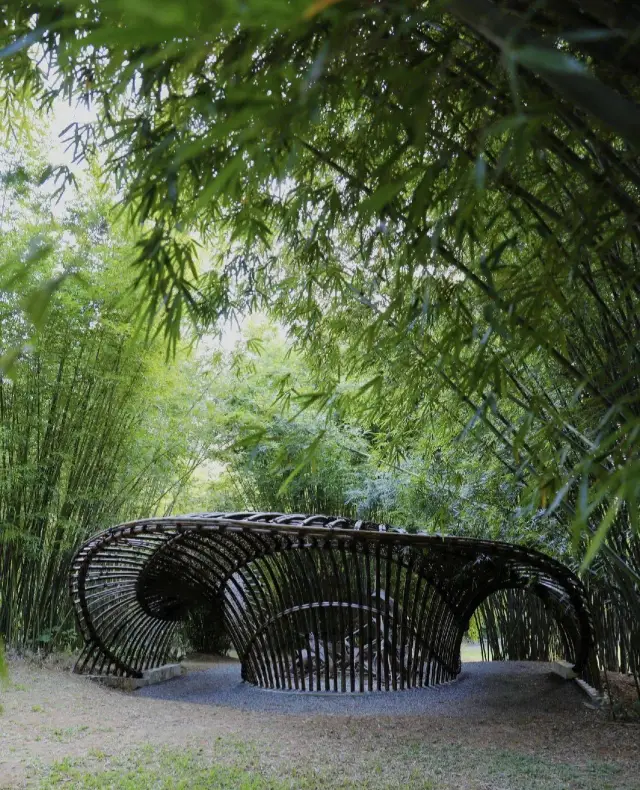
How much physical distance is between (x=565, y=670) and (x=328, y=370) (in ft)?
11.3

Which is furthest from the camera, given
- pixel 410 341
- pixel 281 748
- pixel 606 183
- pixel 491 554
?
pixel 491 554

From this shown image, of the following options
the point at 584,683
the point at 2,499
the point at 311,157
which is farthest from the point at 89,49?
the point at 584,683

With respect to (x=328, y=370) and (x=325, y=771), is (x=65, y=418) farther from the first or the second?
(x=325, y=771)

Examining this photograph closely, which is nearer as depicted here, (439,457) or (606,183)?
(606,183)

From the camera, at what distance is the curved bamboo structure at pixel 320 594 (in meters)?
5.02

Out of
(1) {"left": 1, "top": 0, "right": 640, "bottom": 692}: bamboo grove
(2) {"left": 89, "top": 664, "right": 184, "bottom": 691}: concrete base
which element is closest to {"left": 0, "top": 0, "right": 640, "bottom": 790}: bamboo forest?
(1) {"left": 1, "top": 0, "right": 640, "bottom": 692}: bamboo grove

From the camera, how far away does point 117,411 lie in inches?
231

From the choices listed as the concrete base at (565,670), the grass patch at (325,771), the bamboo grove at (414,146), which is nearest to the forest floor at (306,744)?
the grass patch at (325,771)

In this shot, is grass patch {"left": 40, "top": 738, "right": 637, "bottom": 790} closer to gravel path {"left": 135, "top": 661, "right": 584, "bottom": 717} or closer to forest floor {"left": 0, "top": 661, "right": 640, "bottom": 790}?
forest floor {"left": 0, "top": 661, "right": 640, "bottom": 790}

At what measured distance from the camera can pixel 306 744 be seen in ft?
12.2

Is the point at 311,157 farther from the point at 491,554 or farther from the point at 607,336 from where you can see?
the point at 491,554

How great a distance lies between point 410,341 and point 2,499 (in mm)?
4589

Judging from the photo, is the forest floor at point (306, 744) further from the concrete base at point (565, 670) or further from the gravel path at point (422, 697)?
the concrete base at point (565, 670)

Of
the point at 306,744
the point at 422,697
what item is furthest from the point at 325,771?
the point at 422,697
